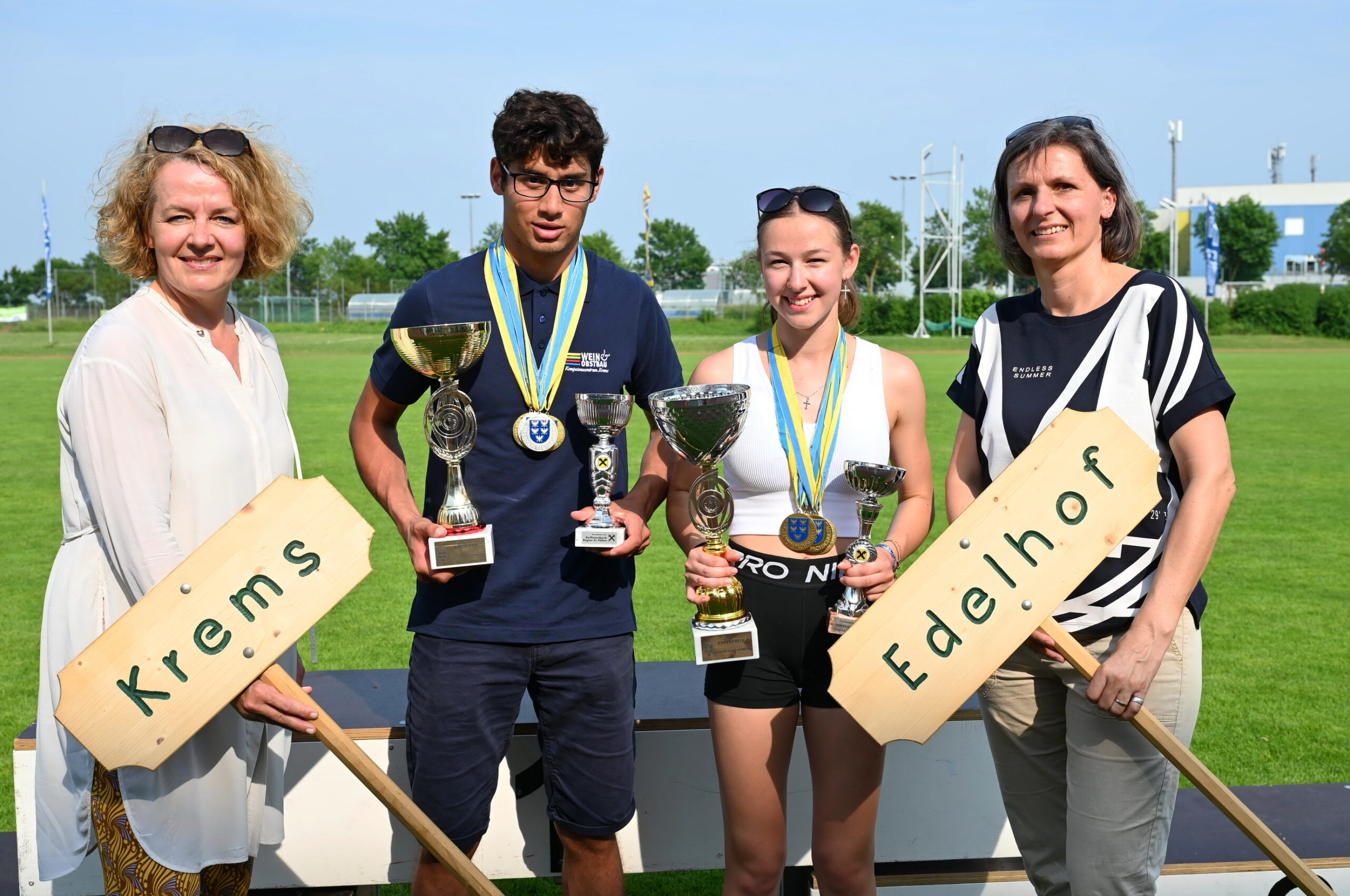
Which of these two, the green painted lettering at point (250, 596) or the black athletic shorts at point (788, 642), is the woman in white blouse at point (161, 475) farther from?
the black athletic shorts at point (788, 642)

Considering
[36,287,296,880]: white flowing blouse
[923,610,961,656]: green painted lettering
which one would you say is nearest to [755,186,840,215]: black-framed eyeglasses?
[923,610,961,656]: green painted lettering

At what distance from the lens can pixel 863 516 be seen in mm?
2688

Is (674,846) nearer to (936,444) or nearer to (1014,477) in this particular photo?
(1014,477)

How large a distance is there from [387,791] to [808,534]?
114 centimetres

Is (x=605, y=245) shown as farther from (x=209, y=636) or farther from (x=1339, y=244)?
(x=209, y=636)

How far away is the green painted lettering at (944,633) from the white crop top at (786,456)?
44 cm

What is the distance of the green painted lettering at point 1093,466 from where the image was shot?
2369mm

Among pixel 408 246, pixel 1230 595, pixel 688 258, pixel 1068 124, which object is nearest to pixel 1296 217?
pixel 688 258

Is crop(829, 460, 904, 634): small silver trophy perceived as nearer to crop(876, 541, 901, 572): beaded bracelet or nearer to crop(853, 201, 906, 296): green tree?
crop(876, 541, 901, 572): beaded bracelet

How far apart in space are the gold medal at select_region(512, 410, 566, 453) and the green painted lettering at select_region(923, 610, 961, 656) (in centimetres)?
100

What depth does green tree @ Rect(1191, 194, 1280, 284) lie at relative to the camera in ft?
232

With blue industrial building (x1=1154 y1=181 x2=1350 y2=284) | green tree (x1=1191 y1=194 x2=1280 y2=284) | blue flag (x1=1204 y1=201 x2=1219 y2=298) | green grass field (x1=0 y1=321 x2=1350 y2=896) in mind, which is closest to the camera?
green grass field (x1=0 y1=321 x2=1350 y2=896)

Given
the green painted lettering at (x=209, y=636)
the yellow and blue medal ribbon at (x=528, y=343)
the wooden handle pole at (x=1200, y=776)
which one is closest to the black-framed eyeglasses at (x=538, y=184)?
the yellow and blue medal ribbon at (x=528, y=343)

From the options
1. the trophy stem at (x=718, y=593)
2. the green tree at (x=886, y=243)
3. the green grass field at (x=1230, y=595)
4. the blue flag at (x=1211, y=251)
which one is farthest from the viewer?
the green tree at (x=886, y=243)
